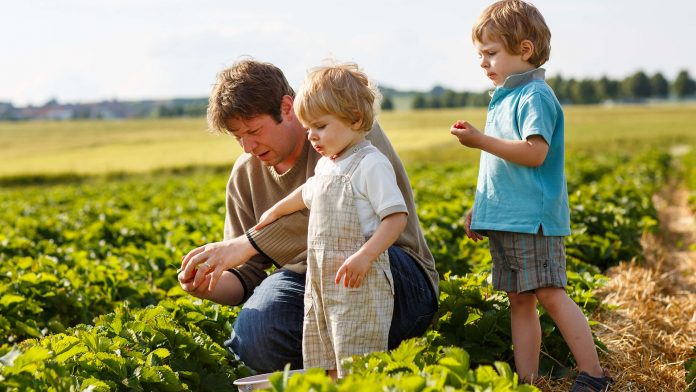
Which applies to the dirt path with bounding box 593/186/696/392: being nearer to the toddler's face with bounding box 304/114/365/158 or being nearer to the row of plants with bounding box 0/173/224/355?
the toddler's face with bounding box 304/114/365/158

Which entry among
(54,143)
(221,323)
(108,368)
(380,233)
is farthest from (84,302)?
(54,143)

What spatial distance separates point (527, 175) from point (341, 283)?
963mm

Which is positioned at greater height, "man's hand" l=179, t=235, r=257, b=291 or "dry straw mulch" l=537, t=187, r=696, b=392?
"man's hand" l=179, t=235, r=257, b=291

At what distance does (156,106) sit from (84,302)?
9427cm

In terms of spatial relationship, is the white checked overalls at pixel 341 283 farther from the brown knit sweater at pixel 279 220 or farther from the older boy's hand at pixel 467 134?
the brown knit sweater at pixel 279 220

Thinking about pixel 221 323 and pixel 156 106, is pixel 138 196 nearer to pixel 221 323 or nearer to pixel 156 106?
pixel 221 323

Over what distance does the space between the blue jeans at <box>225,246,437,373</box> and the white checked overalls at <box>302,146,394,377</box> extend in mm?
355

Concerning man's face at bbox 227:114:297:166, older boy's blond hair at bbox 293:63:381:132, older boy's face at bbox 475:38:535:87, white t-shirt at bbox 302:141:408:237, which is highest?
older boy's face at bbox 475:38:535:87

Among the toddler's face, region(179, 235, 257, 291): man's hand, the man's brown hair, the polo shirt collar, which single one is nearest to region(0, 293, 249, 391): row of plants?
region(179, 235, 257, 291): man's hand

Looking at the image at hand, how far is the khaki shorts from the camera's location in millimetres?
3564

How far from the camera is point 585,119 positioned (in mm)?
61094

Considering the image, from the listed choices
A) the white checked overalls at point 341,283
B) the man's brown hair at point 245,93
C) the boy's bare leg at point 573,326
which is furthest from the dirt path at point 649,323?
the man's brown hair at point 245,93

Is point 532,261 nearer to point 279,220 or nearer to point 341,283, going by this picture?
point 341,283

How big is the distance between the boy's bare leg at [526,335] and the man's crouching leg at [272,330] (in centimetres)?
103
